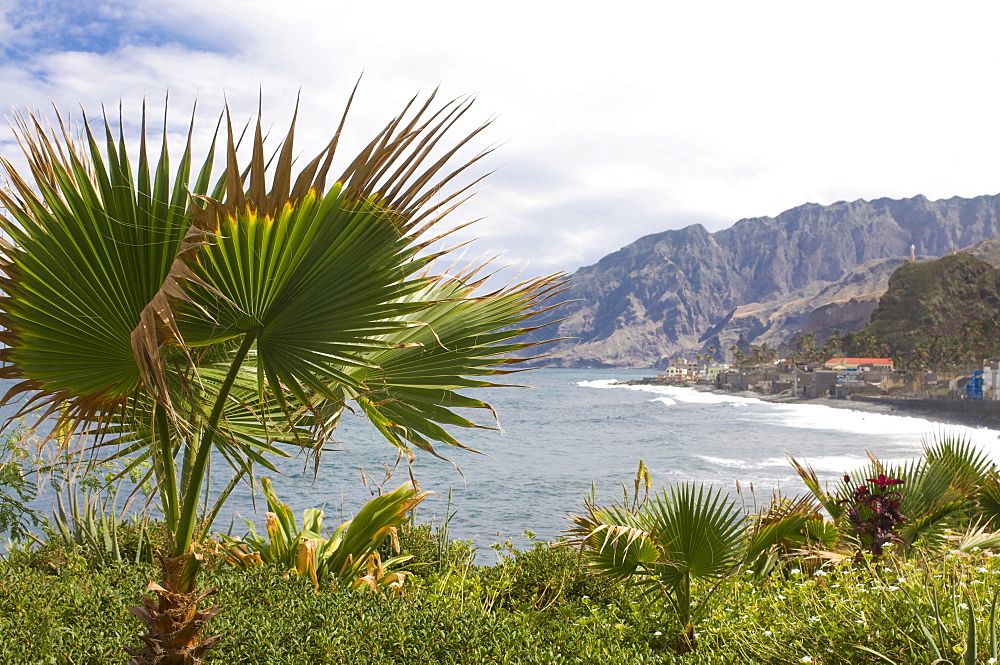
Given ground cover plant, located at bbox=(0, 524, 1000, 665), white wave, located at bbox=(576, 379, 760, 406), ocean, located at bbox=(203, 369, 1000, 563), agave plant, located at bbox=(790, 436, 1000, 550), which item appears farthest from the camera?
white wave, located at bbox=(576, 379, 760, 406)

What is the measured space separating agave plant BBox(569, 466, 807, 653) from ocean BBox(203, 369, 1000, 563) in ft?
1.32

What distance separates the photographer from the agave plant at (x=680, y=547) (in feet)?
14.2

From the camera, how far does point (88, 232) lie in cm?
254

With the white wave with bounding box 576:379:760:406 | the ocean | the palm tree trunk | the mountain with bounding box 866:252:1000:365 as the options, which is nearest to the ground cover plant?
the palm tree trunk

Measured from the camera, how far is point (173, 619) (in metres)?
2.75

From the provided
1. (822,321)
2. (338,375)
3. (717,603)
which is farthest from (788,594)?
(822,321)

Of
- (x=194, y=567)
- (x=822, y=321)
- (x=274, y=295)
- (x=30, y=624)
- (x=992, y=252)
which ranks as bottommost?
(x=30, y=624)

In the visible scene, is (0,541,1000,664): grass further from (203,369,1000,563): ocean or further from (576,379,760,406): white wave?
(576,379,760,406): white wave

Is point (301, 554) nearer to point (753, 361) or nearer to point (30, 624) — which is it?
point (30, 624)

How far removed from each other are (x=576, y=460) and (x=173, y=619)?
111 ft

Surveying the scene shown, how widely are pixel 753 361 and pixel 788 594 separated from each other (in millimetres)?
142727

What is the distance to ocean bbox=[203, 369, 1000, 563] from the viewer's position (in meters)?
19.6

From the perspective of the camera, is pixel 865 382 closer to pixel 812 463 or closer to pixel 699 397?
pixel 699 397

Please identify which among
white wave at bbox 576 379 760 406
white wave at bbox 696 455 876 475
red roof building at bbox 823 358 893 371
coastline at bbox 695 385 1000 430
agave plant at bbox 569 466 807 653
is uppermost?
red roof building at bbox 823 358 893 371
